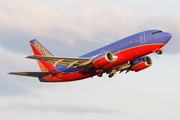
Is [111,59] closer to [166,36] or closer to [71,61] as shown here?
[71,61]

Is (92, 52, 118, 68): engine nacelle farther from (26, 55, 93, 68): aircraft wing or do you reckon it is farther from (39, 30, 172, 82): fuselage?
(26, 55, 93, 68): aircraft wing

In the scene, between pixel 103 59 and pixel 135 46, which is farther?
pixel 103 59

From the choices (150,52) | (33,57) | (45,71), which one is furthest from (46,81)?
(150,52)

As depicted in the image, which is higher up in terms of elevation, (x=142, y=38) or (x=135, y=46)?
(x=142, y=38)

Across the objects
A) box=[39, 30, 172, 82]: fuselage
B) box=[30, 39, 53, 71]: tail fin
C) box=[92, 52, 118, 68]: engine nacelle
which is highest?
box=[30, 39, 53, 71]: tail fin

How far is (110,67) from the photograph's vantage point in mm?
40500

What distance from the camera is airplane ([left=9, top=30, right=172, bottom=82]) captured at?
38.0 meters

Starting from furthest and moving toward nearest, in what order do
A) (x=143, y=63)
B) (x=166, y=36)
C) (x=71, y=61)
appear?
(x=143, y=63)
(x=71, y=61)
(x=166, y=36)

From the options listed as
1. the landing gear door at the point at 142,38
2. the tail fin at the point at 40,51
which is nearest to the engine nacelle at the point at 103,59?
the landing gear door at the point at 142,38

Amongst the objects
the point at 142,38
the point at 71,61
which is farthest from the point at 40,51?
the point at 142,38

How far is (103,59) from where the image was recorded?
38.7 metres

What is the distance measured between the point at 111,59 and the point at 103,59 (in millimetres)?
1091

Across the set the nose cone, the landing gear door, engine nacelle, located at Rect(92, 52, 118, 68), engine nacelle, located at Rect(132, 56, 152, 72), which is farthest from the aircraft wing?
the nose cone

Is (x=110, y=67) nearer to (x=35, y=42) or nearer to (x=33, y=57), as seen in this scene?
(x=33, y=57)
